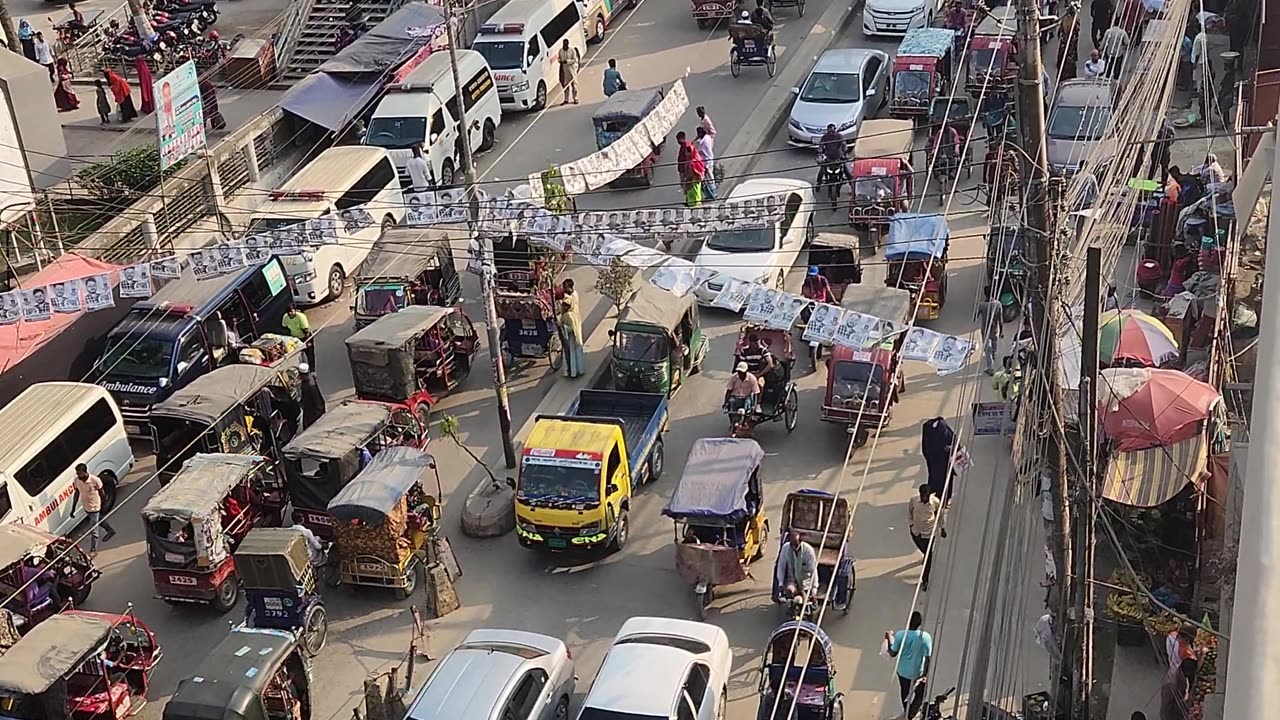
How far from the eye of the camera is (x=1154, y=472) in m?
16.3

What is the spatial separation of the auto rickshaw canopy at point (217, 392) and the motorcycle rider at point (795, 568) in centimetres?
858

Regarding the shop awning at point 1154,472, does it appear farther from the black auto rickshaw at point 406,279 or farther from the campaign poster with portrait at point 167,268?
the campaign poster with portrait at point 167,268

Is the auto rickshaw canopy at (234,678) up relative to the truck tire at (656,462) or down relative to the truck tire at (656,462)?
up

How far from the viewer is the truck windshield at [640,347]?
2166cm

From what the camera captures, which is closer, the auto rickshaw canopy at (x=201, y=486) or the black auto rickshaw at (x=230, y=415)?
the auto rickshaw canopy at (x=201, y=486)

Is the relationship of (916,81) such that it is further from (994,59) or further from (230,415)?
(230,415)

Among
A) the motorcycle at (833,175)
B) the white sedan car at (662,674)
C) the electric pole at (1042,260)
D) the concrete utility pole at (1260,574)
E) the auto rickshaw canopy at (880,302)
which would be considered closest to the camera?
the concrete utility pole at (1260,574)

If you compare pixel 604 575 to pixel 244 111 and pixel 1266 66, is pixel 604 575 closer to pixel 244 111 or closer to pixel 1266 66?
pixel 1266 66

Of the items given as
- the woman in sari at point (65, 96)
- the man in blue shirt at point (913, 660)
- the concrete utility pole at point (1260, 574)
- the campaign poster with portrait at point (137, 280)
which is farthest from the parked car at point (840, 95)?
the concrete utility pole at point (1260, 574)

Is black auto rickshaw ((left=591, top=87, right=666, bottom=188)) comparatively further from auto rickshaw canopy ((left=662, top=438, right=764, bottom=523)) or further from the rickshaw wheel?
the rickshaw wheel

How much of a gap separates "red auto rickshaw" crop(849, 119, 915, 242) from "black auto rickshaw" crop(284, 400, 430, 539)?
10.3m

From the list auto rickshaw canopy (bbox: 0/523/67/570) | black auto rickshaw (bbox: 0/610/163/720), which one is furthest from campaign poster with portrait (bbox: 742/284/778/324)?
auto rickshaw canopy (bbox: 0/523/67/570)

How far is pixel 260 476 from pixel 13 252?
9.76m

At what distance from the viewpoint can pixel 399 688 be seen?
16.9m
